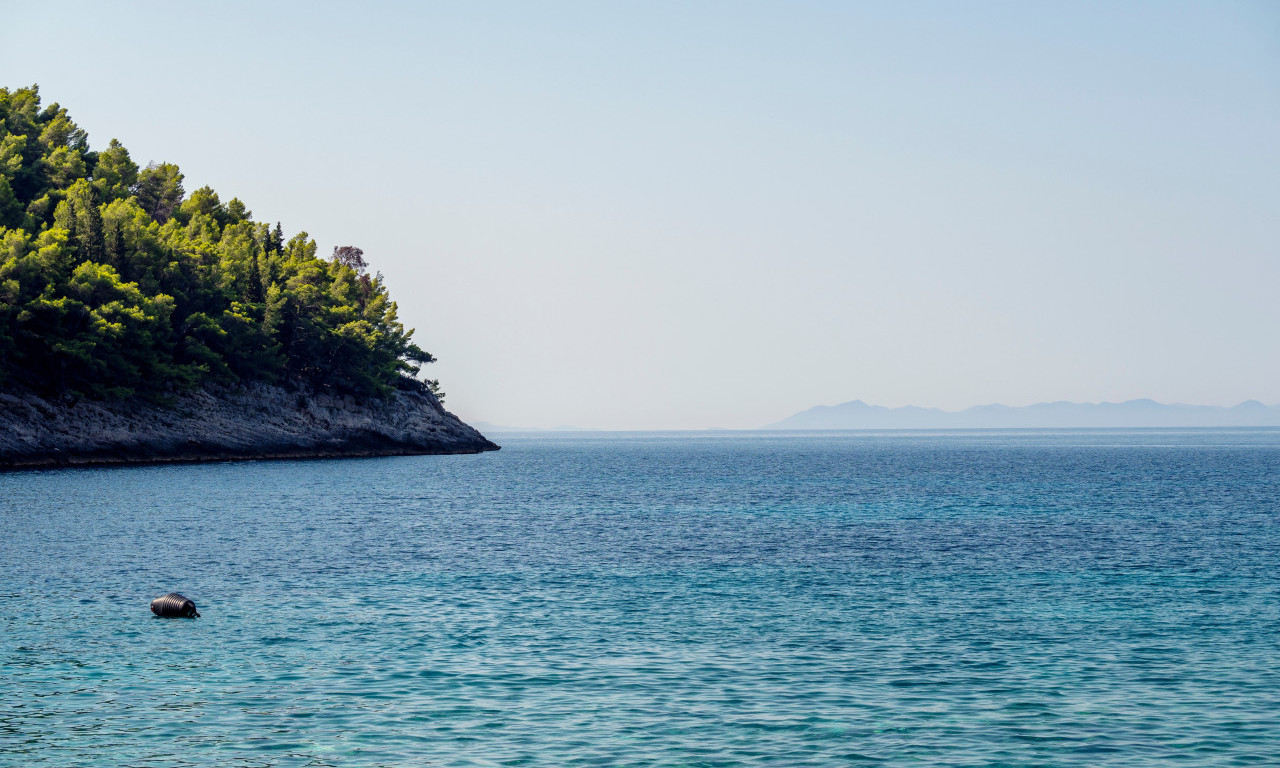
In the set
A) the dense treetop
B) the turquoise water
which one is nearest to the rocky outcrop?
the dense treetop

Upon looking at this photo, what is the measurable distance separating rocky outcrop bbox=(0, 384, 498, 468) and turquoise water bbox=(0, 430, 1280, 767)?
41013 millimetres

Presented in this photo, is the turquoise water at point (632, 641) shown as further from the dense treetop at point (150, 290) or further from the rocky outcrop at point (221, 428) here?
the dense treetop at point (150, 290)

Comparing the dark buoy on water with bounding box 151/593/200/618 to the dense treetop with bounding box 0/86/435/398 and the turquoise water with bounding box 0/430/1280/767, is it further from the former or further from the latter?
the dense treetop with bounding box 0/86/435/398

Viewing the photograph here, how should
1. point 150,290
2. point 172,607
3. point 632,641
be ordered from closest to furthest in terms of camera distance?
point 632,641 → point 172,607 → point 150,290

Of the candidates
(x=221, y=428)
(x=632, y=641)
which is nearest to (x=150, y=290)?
(x=221, y=428)

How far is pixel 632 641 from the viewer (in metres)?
27.9

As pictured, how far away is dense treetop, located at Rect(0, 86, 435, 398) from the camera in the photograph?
10306cm

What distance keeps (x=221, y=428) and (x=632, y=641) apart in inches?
4182

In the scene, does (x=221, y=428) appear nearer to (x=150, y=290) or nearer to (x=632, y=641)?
(x=150, y=290)

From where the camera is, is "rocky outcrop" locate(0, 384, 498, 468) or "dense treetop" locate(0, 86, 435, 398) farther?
"dense treetop" locate(0, 86, 435, 398)

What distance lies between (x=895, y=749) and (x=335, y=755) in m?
9.55

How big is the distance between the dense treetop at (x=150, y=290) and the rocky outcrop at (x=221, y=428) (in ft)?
7.59

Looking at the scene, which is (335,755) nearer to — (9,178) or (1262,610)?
(1262,610)

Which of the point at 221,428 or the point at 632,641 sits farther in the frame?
the point at 221,428
